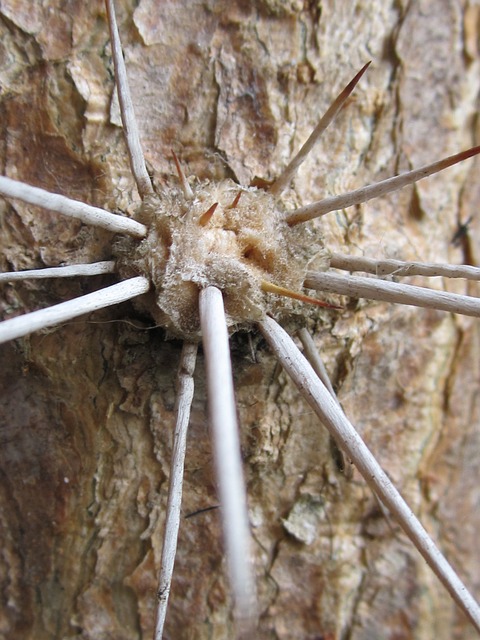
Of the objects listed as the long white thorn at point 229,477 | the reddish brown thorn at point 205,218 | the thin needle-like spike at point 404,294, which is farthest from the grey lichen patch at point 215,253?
the long white thorn at point 229,477

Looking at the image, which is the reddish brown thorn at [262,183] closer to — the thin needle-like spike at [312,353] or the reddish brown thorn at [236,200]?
the reddish brown thorn at [236,200]

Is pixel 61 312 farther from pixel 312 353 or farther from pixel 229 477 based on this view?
pixel 312 353

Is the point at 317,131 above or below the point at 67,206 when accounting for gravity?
above

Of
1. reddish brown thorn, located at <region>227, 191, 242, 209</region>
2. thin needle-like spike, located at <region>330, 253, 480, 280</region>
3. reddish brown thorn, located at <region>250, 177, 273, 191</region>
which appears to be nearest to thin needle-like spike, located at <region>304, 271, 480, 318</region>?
thin needle-like spike, located at <region>330, 253, 480, 280</region>

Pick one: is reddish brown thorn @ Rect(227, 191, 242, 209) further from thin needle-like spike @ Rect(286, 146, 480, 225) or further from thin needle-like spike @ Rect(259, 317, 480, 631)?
thin needle-like spike @ Rect(259, 317, 480, 631)

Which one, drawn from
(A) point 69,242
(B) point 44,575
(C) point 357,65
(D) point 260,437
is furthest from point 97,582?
(C) point 357,65

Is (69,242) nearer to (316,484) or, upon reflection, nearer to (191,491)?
(191,491)

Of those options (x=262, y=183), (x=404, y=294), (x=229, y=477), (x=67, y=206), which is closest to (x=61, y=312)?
(x=67, y=206)
